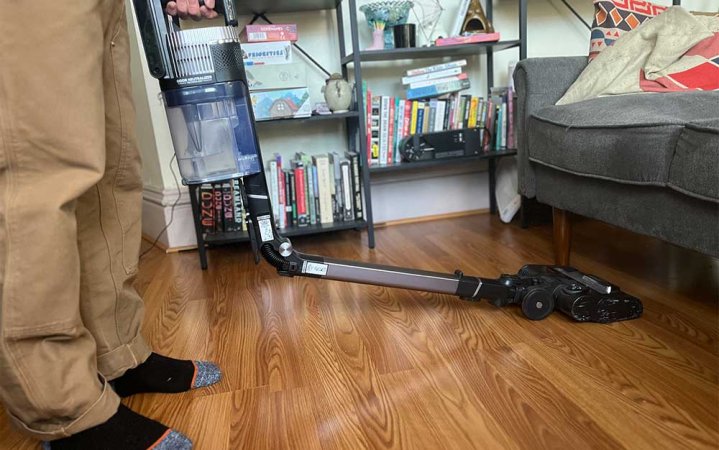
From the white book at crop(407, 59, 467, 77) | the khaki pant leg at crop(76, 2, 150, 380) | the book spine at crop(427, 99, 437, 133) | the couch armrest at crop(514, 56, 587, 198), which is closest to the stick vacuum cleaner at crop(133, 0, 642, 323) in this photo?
the khaki pant leg at crop(76, 2, 150, 380)

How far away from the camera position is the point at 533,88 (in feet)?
4.69

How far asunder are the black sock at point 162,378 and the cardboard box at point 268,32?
1.13 meters

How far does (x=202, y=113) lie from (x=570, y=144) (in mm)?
853

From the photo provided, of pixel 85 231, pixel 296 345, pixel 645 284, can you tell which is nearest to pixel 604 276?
pixel 645 284

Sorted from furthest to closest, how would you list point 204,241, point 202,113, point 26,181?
point 204,241
point 202,113
point 26,181

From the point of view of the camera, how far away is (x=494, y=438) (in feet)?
2.31

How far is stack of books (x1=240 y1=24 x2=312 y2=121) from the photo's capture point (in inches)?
63.5

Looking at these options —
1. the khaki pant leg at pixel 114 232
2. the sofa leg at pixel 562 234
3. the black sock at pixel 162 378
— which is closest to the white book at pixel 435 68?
the sofa leg at pixel 562 234

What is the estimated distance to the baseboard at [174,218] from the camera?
187 cm

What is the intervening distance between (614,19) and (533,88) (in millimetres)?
427

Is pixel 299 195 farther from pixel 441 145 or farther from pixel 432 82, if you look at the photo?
pixel 432 82

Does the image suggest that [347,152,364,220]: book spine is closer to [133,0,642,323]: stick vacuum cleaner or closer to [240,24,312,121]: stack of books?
[240,24,312,121]: stack of books

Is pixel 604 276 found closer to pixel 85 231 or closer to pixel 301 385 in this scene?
pixel 301 385

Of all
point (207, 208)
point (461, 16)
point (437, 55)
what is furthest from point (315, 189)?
point (461, 16)
